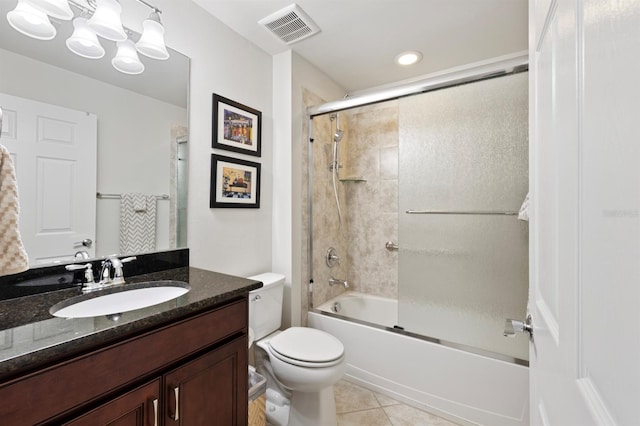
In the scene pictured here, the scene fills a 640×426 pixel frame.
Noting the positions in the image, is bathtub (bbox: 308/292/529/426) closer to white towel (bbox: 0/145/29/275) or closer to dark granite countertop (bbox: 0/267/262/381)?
dark granite countertop (bbox: 0/267/262/381)

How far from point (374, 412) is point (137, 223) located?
1745mm

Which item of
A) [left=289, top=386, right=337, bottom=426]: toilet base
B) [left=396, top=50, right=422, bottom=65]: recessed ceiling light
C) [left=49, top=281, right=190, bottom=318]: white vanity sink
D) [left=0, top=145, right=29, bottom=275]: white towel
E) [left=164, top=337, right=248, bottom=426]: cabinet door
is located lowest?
[left=289, top=386, right=337, bottom=426]: toilet base

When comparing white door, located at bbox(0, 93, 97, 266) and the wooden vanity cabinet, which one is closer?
the wooden vanity cabinet

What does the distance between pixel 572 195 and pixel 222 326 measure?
1.09 m

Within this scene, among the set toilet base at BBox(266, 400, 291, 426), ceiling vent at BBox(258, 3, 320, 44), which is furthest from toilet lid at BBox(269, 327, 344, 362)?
ceiling vent at BBox(258, 3, 320, 44)

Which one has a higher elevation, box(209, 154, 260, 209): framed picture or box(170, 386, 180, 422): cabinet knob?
box(209, 154, 260, 209): framed picture

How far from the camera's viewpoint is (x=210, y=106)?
1.68 meters

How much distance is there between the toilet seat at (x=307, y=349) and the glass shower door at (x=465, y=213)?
2.02 ft

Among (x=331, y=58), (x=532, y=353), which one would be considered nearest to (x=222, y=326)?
(x=532, y=353)

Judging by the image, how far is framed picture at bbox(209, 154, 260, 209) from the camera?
5.61ft

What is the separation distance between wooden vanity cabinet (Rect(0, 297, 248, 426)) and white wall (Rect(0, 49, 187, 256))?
0.63 m

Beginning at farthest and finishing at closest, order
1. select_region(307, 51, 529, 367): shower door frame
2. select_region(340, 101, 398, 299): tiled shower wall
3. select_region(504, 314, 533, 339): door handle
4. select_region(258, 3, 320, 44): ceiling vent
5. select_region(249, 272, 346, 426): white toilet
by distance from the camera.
Answer: select_region(340, 101, 398, 299): tiled shower wall < select_region(258, 3, 320, 44): ceiling vent < select_region(307, 51, 529, 367): shower door frame < select_region(249, 272, 346, 426): white toilet < select_region(504, 314, 533, 339): door handle

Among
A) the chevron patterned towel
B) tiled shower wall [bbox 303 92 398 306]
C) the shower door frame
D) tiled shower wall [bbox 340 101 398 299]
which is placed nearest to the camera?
the chevron patterned towel

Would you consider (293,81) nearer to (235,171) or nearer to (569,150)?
(235,171)
